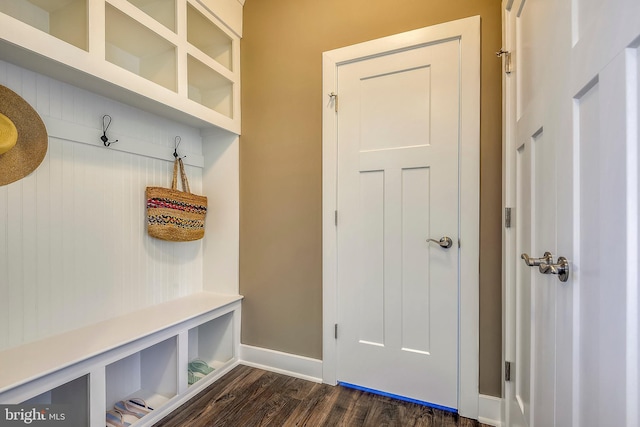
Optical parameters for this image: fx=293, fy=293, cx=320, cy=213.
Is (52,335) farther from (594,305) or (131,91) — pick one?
(594,305)

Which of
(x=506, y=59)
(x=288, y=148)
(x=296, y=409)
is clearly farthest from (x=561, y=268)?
Answer: (x=288, y=148)

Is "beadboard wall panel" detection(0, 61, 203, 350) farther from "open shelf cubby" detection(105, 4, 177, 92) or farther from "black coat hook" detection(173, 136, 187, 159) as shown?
"open shelf cubby" detection(105, 4, 177, 92)

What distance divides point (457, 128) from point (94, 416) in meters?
2.23

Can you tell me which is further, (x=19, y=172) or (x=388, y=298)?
(x=388, y=298)

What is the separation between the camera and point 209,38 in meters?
2.10

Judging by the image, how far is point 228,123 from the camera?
2.08 meters

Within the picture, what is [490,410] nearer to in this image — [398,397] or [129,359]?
[398,397]

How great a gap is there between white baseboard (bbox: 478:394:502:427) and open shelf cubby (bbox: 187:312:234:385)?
1600 mm

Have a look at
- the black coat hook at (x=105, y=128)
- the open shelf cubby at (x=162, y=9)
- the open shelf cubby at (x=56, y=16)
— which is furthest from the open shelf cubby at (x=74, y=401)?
the open shelf cubby at (x=162, y=9)

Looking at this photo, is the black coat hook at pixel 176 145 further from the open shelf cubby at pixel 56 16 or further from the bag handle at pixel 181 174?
the open shelf cubby at pixel 56 16

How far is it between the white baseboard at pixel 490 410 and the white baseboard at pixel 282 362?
925 millimetres

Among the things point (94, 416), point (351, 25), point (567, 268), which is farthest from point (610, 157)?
point (94, 416)

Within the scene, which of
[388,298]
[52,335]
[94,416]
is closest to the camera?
[94,416]

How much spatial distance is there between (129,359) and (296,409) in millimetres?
1054
